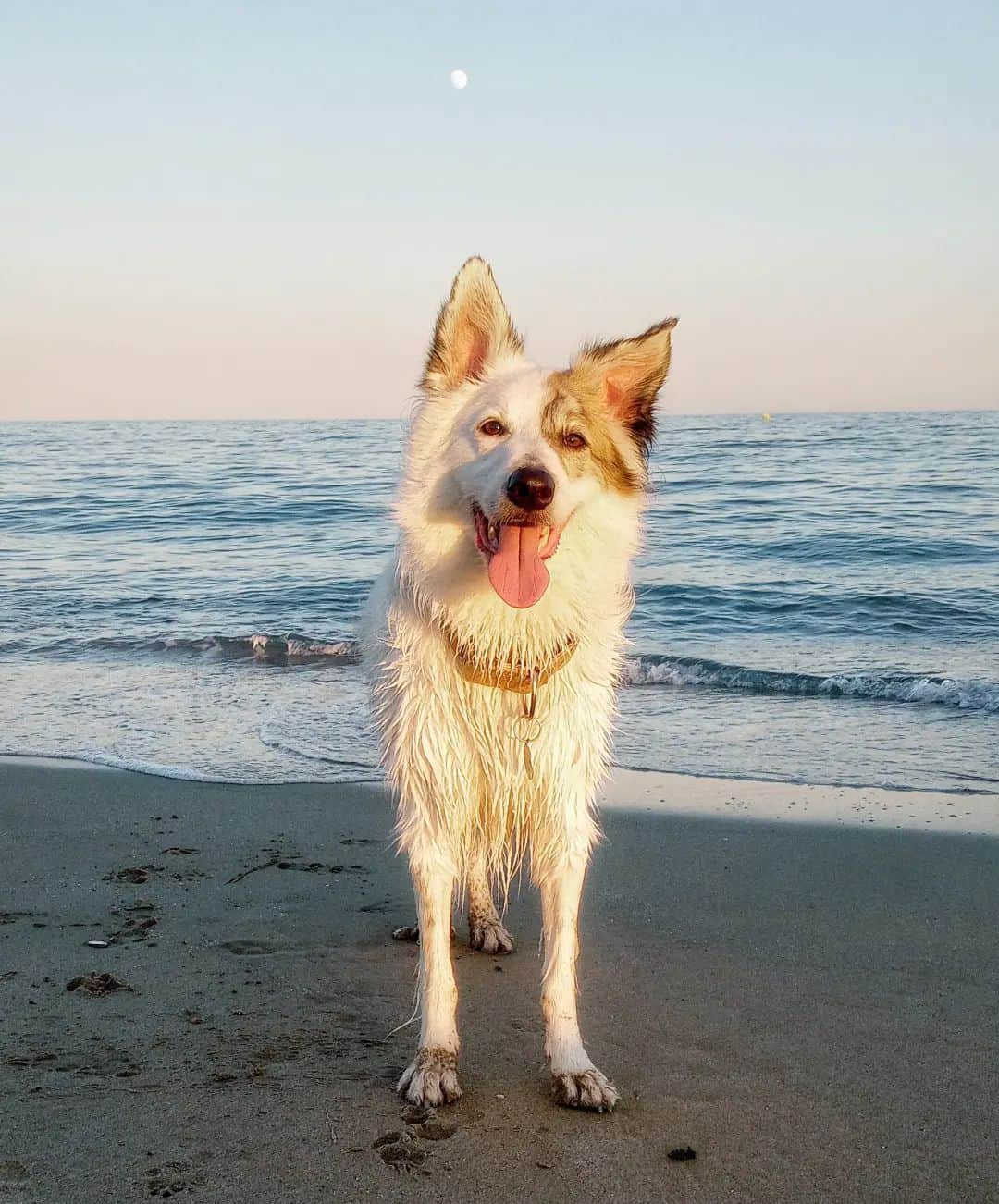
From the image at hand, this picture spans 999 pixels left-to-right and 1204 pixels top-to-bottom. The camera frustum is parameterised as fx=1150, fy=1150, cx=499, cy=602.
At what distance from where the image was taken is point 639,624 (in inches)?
476

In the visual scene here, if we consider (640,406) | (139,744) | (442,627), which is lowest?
(139,744)

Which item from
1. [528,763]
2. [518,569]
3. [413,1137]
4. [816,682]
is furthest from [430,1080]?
[816,682]

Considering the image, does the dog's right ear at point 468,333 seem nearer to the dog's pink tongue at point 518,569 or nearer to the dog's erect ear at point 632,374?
the dog's erect ear at point 632,374

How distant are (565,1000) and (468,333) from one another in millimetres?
2106

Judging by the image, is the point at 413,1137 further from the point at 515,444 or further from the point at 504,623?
the point at 515,444

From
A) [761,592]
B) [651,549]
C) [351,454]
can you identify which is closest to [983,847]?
[651,549]

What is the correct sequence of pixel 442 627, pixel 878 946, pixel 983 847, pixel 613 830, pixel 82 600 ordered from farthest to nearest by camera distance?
1. pixel 82 600
2. pixel 613 830
3. pixel 983 847
4. pixel 878 946
5. pixel 442 627

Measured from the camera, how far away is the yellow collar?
11.5 feet

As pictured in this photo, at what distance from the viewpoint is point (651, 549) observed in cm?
390

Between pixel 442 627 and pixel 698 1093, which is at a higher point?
pixel 442 627

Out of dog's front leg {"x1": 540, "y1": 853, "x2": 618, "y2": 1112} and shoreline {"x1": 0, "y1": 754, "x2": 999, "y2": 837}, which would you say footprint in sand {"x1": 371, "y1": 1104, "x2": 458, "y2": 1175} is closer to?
dog's front leg {"x1": 540, "y1": 853, "x2": 618, "y2": 1112}

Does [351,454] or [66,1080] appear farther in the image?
[351,454]

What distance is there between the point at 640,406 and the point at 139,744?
16.0 feet

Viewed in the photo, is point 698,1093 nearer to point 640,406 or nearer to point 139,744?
point 640,406
